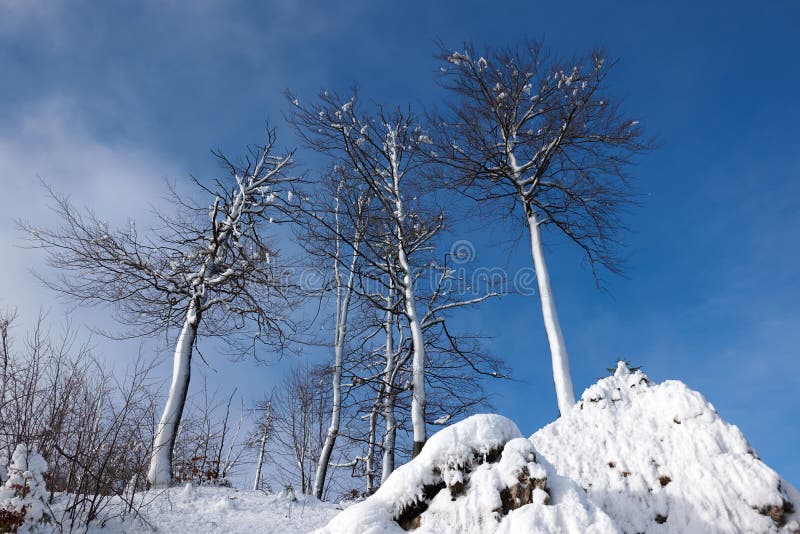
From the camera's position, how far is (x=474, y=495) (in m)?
3.50

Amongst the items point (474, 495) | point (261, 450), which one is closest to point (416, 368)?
point (474, 495)

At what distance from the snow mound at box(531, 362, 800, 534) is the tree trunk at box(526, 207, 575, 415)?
168 centimetres

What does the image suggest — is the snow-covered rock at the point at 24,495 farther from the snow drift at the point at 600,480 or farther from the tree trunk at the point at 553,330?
the tree trunk at the point at 553,330

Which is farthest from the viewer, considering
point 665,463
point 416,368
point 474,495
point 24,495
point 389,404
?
point 389,404

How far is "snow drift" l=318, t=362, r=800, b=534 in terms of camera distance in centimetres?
338

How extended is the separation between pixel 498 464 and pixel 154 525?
4896mm

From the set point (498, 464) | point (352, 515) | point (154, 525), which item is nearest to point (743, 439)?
point (498, 464)

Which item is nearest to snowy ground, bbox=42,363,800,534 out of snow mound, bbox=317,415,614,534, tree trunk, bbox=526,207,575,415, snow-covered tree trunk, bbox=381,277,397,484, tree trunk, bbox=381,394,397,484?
snow mound, bbox=317,415,614,534

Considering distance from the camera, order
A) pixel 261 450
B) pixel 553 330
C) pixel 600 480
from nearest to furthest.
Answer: pixel 600 480
pixel 553 330
pixel 261 450

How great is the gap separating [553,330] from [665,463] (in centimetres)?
378

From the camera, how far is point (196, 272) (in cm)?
1123

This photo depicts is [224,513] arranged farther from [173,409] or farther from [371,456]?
[371,456]

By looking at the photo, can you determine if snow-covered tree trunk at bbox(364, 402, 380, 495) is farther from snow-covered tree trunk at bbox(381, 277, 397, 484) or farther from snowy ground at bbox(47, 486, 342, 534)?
snowy ground at bbox(47, 486, 342, 534)

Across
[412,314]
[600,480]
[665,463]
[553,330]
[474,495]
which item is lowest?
[474,495]
